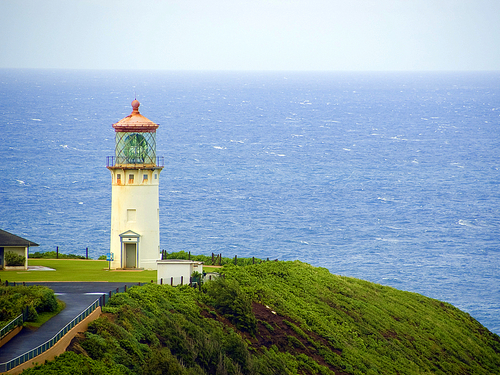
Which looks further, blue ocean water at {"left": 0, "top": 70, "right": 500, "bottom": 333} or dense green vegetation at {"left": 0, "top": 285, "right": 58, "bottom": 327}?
blue ocean water at {"left": 0, "top": 70, "right": 500, "bottom": 333}

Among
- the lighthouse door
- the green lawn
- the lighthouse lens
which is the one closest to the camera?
the green lawn

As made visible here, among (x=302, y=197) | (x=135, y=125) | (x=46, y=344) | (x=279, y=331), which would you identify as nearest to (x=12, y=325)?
(x=46, y=344)

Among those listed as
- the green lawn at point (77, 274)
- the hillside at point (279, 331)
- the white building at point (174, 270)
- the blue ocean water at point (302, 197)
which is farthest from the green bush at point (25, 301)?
the blue ocean water at point (302, 197)

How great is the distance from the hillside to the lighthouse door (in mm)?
4438

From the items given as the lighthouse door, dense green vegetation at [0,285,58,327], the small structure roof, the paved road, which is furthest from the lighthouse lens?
dense green vegetation at [0,285,58,327]

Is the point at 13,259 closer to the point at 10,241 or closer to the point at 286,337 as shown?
the point at 10,241

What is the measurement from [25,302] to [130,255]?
12554 millimetres

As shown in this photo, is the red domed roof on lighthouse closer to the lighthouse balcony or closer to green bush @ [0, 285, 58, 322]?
the lighthouse balcony

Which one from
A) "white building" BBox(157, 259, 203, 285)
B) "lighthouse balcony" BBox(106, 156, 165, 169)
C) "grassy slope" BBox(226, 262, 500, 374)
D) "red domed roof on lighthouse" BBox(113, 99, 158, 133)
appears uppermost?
"red domed roof on lighthouse" BBox(113, 99, 158, 133)

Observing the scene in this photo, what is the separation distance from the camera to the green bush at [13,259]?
30.4 m

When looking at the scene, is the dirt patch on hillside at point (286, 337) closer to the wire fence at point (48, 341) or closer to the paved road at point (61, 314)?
the paved road at point (61, 314)

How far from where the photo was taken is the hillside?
1922 cm

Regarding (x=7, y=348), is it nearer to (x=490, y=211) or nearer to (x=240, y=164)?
(x=490, y=211)

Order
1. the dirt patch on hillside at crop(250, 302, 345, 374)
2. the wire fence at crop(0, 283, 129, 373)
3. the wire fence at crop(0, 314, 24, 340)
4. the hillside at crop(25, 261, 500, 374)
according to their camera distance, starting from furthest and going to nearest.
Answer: the dirt patch on hillside at crop(250, 302, 345, 374) < the hillside at crop(25, 261, 500, 374) < the wire fence at crop(0, 314, 24, 340) < the wire fence at crop(0, 283, 129, 373)
